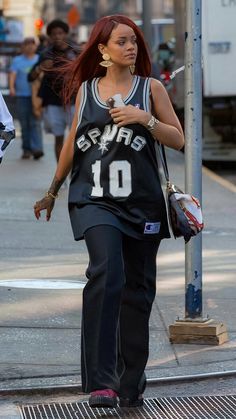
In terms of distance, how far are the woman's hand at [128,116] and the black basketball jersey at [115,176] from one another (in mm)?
48

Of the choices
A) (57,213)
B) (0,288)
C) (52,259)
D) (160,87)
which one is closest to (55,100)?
(57,213)

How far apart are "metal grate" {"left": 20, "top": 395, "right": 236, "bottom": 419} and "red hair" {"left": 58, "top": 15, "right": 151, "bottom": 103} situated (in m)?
1.50

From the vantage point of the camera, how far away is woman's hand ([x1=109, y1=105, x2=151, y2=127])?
554 centimetres

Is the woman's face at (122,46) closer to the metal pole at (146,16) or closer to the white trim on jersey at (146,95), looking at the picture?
the white trim on jersey at (146,95)

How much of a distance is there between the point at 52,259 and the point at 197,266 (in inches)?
117

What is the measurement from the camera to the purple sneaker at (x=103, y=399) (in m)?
5.50

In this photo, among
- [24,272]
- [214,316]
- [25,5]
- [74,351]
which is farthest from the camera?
[25,5]

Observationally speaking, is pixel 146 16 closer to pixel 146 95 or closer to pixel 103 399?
pixel 146 95

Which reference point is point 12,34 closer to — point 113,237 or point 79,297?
point 79,297

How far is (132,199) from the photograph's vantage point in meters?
5.63

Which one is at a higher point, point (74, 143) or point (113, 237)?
point (74, 143)

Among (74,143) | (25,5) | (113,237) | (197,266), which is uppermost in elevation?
(74,143)

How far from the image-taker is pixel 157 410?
5.86 metres

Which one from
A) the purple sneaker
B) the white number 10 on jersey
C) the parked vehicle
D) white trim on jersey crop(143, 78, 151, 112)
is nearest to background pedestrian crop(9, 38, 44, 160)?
the parked vehicle
